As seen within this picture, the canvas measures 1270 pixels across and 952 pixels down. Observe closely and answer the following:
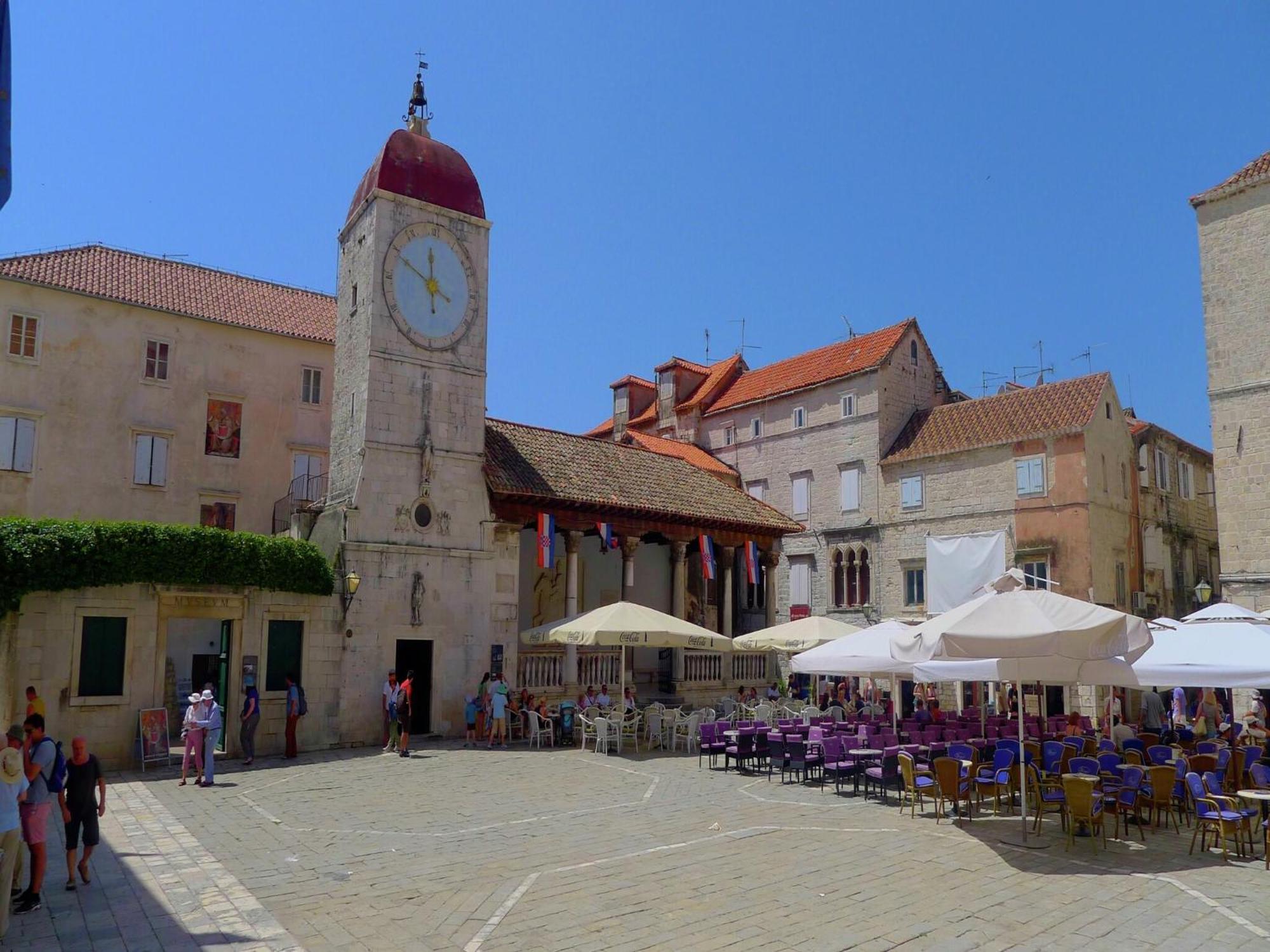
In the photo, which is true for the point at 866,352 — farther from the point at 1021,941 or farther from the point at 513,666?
the point at 1021,941

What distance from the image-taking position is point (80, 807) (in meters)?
8.96

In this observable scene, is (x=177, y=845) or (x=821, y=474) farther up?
(x=821, y=474)

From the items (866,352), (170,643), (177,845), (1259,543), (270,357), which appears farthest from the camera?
(866,352)

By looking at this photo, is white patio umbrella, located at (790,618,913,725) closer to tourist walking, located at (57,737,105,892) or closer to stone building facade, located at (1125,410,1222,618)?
tourist walking, located at (57,737,105,892)

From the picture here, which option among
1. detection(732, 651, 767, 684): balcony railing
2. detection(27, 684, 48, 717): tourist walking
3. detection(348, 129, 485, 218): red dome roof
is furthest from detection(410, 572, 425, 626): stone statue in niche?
detection(732, 651, 767, 684): balcony railing

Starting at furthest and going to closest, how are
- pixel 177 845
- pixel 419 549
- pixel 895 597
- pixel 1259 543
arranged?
pixel 895 597
pixel 1259 543
pixel 419 549
pixel 177 845

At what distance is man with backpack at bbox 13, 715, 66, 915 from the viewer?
324 inches

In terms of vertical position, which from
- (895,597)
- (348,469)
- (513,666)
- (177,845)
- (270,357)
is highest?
(270,357)

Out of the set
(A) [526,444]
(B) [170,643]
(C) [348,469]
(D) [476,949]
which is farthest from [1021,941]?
(B) [170,643]

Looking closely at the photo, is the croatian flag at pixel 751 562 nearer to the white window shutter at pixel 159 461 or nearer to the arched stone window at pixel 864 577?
the arched stone window at pixel 864 577

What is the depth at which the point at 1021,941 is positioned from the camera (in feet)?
23.7

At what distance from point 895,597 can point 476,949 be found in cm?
2743

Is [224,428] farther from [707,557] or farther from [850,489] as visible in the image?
[850,489]

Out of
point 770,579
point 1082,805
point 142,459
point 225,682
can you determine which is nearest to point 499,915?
point 1082,805
